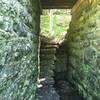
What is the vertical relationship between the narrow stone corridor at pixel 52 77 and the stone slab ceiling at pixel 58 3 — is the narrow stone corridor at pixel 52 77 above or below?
below

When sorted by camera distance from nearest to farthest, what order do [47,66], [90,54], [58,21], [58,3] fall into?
[90,54]
[47,66]
[58,3]
[58,21]

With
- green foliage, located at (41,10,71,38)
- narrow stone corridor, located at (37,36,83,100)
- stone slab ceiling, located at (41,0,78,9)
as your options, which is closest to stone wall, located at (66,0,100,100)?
narrow stone corridor, located at (37,36,83,100)

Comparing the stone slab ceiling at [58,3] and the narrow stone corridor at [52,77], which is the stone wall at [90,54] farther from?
the stone slab ceiling at [58,3]

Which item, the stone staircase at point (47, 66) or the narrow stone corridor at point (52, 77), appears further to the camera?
the stone staircase at point (47, 66)

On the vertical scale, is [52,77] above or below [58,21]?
below

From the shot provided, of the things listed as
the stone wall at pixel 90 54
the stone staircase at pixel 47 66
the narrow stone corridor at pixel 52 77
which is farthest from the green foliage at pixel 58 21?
the stone wall at pixel 90 54

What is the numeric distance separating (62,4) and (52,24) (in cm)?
485

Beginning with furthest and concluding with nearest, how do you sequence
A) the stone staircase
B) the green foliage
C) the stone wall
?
the green foliage
the stone staircase
the stone wall

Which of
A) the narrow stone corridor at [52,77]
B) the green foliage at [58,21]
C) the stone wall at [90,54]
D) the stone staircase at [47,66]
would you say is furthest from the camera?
the green foliage at [58,21]

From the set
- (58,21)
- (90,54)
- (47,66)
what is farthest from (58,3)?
(58,21)

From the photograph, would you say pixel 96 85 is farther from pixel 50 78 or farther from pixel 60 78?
pixel 60 78

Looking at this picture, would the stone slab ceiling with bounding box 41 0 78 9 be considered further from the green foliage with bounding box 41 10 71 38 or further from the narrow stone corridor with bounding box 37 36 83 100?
the green foliage with bounding box 41 10 71 38

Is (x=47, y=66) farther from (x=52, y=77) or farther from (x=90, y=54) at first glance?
(x=90, y=54)

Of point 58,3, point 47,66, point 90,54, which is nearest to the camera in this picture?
point 90,54
